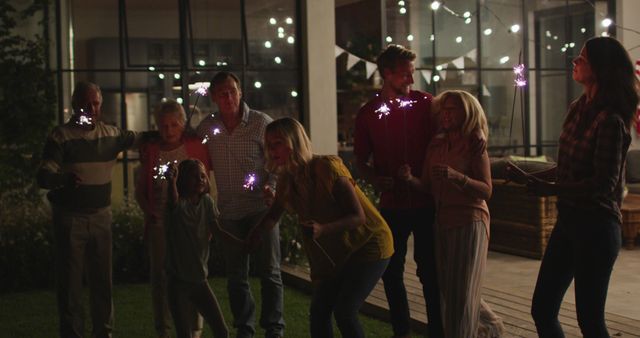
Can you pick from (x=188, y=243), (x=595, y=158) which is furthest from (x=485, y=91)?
(x=595, y=158)

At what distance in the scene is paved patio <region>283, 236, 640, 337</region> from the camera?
6.38 m

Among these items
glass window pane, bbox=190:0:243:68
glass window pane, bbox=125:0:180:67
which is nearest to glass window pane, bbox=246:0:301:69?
glass window pane, bbox=190:0:243:68

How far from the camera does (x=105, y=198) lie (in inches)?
242

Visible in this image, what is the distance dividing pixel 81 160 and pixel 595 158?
10.3 feet

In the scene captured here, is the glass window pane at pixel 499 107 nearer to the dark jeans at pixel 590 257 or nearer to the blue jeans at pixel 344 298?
the blue jeans at pixel 344 298

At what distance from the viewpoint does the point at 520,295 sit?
25.6 ft

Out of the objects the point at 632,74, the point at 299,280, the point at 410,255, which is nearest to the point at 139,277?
the point at 299,280

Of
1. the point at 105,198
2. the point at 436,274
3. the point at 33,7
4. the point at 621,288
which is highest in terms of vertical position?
the point at 33,7

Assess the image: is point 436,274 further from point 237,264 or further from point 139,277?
point 139,277

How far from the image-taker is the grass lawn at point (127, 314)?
690cm

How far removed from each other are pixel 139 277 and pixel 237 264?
140 inches

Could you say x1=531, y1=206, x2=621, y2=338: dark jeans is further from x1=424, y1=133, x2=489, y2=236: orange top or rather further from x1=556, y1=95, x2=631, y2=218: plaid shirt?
x1=424, y1=133, x2=489, y2=236: orange top

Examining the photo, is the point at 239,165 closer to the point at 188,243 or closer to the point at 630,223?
the point at 188,243

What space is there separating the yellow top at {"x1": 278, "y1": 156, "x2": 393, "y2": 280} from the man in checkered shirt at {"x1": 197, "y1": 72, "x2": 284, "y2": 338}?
3.77ft
